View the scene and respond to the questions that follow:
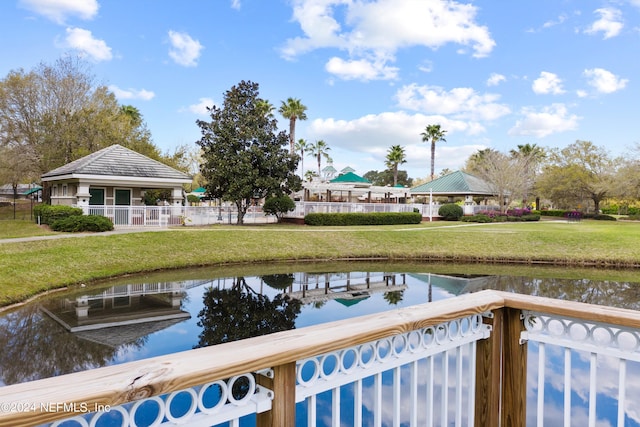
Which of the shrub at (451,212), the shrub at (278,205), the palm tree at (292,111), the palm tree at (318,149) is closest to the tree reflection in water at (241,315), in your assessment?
the shrub at (278,205)

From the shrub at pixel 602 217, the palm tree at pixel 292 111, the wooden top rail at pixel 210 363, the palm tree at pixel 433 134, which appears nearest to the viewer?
the wooden top rail at pixel 210 363

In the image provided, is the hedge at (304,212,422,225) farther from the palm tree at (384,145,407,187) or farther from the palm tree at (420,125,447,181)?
the palm tree at (384,145,407,187)

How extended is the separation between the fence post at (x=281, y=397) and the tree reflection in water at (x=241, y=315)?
4866mm

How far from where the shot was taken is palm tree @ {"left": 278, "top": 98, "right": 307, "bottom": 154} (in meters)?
35.7

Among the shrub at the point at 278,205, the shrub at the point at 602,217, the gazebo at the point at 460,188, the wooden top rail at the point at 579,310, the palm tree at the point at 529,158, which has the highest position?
the palm tree at the point at 529,158

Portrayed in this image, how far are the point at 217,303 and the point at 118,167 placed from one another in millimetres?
14329

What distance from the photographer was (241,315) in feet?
25.8

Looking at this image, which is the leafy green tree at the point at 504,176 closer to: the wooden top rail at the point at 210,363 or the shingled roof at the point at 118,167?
the shingled roof at the point at 118,167

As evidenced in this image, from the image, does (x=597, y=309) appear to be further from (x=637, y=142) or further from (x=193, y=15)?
(x=637, y=142)

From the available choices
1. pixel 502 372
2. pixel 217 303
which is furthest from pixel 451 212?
pixel 502 372

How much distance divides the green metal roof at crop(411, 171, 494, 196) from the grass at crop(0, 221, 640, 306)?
15.2m

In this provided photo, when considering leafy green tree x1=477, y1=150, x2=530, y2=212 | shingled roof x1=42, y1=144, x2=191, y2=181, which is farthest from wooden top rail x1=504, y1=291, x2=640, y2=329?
leafy green tree x1=477, y1=150, x2=530, y2=212

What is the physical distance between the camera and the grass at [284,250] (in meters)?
11.4

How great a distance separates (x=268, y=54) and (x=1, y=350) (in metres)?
21.9
